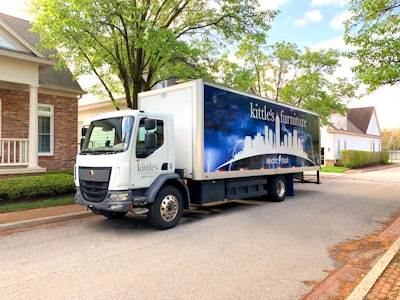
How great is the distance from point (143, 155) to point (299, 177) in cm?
847

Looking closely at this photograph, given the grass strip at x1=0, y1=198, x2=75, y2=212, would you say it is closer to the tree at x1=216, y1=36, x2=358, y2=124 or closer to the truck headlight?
the truck headlight

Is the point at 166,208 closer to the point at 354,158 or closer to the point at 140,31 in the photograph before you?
the point at 140,31

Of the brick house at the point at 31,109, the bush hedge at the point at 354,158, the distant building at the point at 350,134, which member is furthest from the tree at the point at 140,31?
the bush hedge at the point at 354,158

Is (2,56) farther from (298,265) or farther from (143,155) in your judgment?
(298,265)

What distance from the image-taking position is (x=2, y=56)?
11.6m

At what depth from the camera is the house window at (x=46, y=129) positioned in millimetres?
14961

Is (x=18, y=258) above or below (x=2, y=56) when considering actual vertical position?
below

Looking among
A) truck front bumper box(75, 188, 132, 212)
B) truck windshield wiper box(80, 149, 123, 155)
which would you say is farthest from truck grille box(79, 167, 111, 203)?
truck windshield wiper box(80, 149, 123, 155)

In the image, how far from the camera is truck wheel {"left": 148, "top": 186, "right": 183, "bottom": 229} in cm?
746

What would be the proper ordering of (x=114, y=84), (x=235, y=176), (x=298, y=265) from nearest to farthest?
1. (x=298, y=265)
2. (x=235, y=176)
3. (x=114, y=84)

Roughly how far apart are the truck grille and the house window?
8.51 meters

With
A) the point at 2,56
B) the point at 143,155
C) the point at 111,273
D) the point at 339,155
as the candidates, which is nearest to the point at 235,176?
the point at 143,155

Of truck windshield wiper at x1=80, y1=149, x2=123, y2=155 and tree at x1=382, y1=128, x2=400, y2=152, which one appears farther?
tree at x1=382, y1=128, x2=400, y2=152

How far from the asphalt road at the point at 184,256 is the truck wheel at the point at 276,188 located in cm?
202
